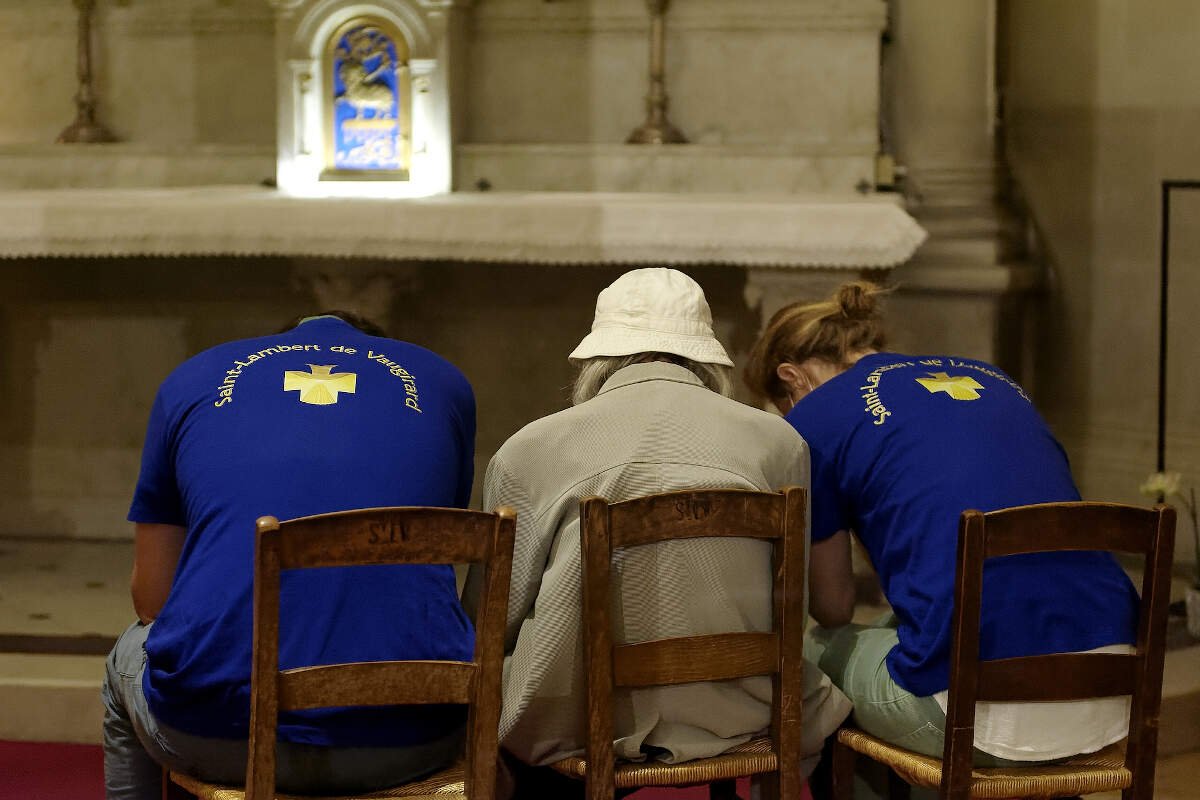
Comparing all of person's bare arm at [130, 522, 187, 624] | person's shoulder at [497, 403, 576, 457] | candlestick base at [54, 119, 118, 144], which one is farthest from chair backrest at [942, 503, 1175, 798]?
candlestick base at [54, 119, 118, 144]

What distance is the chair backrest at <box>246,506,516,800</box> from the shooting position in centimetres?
226

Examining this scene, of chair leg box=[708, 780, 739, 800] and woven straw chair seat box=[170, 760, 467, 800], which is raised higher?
woven straw chair seat box=[170, 760, 467, 800]

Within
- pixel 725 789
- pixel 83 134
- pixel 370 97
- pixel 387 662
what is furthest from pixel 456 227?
pixel 387 662

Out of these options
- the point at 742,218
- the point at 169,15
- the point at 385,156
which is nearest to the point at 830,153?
the point at 742,218

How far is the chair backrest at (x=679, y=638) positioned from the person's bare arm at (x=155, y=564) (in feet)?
2.63

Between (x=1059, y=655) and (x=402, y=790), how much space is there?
41.8 inches

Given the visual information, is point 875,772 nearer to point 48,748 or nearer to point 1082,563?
point 1082,563

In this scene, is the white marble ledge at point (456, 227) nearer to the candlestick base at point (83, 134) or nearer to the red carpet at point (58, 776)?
the candlestick base at point (83, 134)

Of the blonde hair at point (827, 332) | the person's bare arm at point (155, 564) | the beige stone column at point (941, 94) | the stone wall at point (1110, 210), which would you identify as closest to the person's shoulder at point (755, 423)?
the blonde hair at point (827, 332)

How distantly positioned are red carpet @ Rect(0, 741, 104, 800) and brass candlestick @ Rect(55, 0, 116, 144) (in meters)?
2.56

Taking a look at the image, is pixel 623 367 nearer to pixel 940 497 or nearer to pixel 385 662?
pixel 940 497

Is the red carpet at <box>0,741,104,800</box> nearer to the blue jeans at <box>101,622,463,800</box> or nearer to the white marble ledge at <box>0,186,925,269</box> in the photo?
the blue jeans at <box>101,622,463,800</box>

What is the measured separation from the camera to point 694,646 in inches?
97.5

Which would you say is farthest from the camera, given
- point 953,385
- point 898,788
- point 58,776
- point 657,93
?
point 657,93
